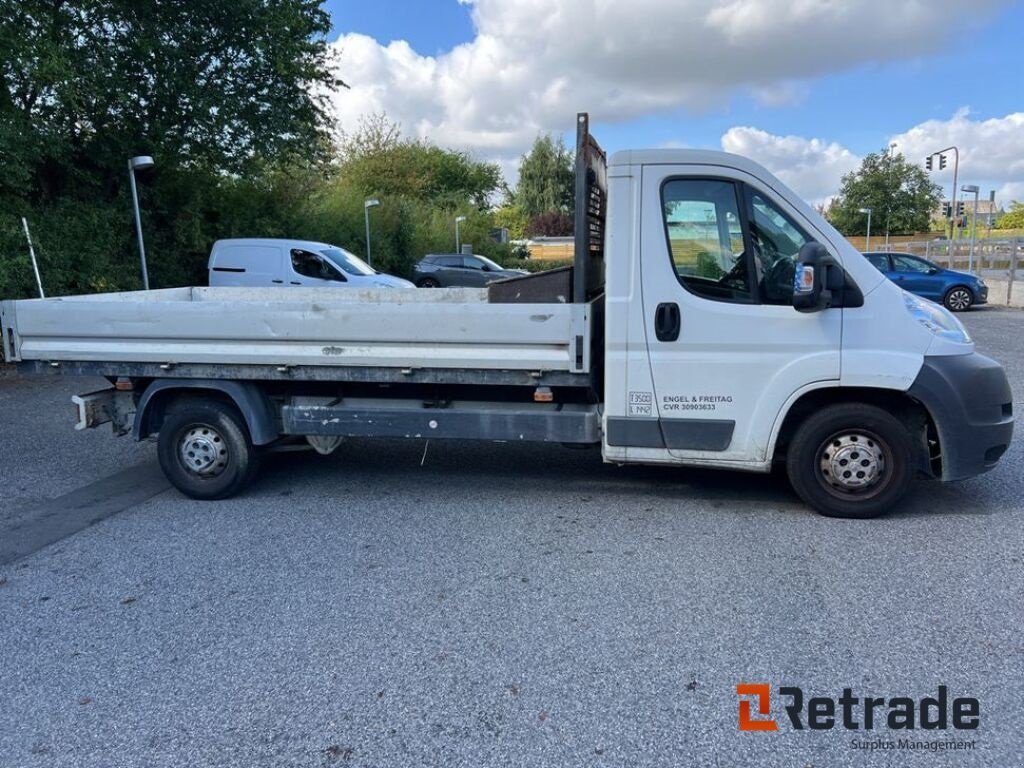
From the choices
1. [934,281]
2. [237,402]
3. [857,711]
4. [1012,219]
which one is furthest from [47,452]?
[1012,219]

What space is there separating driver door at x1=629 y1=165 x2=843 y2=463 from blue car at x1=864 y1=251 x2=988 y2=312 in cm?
1714

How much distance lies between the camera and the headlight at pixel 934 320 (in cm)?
488

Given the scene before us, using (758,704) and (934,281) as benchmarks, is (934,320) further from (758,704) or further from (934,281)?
(934,281)

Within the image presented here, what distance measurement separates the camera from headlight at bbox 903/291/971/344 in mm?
4883

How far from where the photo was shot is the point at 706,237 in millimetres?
4906

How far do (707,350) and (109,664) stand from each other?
374 cm

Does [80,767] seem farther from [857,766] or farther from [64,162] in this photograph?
[64,162]

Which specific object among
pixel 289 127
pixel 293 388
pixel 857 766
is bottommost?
pixel 857 766

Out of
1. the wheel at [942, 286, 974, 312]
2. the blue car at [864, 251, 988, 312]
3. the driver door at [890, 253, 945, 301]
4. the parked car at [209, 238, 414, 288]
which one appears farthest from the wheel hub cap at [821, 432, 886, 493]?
the wheel at [942, 286, 974, 312]

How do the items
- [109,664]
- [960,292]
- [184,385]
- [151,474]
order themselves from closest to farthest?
[109,664] < [184,385] < [151,474] < [960,292]

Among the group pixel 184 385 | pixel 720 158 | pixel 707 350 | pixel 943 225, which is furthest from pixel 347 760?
pixel 943 225

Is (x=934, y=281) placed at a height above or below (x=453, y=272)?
below

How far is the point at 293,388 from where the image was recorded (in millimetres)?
5723

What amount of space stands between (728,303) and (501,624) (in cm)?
248
